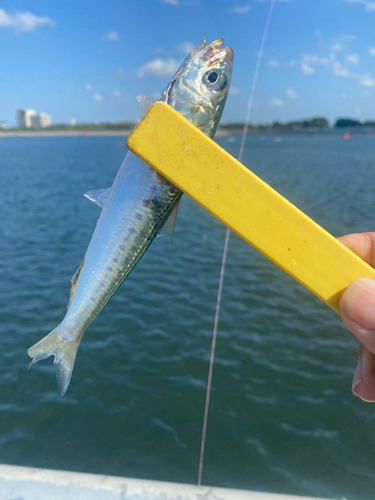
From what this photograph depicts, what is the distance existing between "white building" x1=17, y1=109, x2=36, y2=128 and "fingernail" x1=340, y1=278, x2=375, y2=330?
694 ft

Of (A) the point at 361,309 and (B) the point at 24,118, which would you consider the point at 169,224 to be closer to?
(A) the point at 361,309

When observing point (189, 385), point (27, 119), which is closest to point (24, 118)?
point (27, 119)

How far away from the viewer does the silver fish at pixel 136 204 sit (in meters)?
1.90

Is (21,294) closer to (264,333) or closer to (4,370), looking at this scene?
(4,370)

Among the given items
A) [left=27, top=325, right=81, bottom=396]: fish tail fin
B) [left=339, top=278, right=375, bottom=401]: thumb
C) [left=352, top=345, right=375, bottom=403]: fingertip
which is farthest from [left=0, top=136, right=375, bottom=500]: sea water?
[left=339, top=278, right=375, bottom=401]: thumb

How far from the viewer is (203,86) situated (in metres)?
1.95

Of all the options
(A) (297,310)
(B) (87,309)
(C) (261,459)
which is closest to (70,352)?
(B) (87,309)

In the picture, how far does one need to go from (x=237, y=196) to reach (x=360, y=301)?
754mm

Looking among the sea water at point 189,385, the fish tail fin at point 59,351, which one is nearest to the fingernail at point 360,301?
the fish tail fin at point 59,351

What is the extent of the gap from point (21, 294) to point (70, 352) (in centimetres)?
840

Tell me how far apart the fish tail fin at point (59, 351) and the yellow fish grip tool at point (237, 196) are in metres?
1.11

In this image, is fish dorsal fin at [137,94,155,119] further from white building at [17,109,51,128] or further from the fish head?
white building at [17,109,51,128]

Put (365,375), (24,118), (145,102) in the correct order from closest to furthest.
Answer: (145,102)
(365,375)
(24,118)

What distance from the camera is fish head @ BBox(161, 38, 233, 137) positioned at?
190 cm
